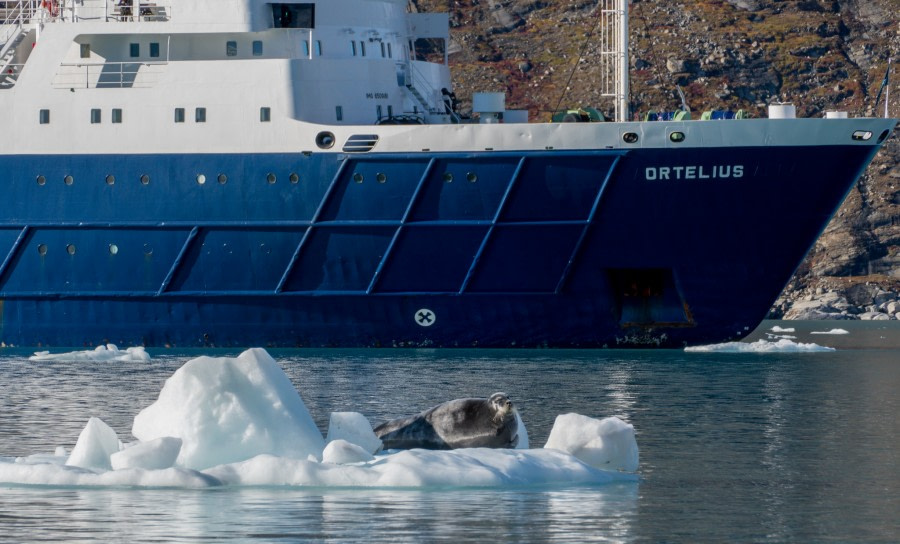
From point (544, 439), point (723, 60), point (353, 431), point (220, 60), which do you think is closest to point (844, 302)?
point (723, 60)

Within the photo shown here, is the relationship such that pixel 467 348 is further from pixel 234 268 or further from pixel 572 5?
pixel 572 5

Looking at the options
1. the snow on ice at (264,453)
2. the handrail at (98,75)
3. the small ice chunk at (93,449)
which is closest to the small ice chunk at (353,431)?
the snow on ice at (264,453)

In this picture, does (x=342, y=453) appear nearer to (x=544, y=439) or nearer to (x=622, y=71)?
(x=544, y=439)

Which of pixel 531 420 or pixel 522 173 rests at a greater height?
pixel 522 173

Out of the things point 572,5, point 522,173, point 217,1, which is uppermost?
point 572,5

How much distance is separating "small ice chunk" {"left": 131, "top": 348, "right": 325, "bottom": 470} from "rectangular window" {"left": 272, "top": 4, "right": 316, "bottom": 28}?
18370 mm

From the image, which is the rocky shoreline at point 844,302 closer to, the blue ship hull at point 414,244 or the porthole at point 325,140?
the blue ship hull at point 414,244

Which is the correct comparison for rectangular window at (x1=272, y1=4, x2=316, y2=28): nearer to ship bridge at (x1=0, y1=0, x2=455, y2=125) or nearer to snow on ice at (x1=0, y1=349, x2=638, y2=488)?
ship bridge at (x1=0, y1=0, x2=455, y2=125)

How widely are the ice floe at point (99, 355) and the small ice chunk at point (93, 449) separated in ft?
49.0

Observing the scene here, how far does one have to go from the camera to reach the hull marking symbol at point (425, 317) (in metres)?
31.6

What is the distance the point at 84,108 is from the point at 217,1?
126 inches

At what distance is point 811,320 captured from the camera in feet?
212

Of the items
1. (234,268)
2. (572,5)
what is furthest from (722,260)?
(572,5)

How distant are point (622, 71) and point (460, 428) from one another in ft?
59.0
